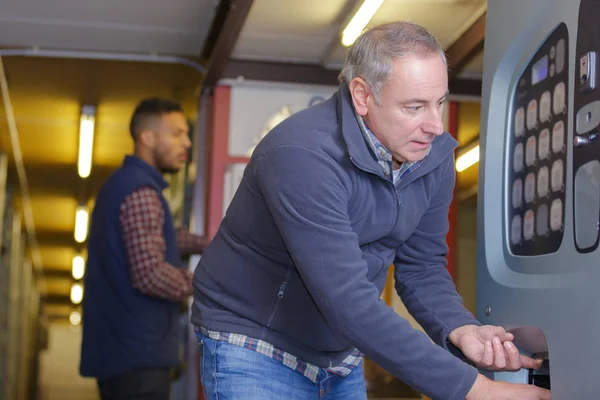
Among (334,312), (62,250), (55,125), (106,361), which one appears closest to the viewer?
(334,312)

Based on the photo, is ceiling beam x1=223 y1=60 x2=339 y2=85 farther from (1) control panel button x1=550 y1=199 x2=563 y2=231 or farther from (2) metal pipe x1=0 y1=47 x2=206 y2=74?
(1) control panel button x1=550 y1=199 x2=563 y2=231

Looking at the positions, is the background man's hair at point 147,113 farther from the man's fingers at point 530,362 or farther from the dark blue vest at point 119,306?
the man's fingers at point 530,362

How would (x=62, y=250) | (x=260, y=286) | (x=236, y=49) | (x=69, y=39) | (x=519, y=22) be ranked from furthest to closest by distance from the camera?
(x=62, y=250) < (x=69, y=39) < (x=236, y=49) < (x=260, y=286) < (x=519, y=22)

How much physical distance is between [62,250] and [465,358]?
12.8 meters

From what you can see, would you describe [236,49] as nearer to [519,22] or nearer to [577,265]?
[519,22]

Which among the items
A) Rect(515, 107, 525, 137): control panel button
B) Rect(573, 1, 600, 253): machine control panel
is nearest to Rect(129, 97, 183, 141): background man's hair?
Rect(515, 107, 525, 137): control panel button

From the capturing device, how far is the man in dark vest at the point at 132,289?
10.8 ft

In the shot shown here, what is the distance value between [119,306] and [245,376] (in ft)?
5.73

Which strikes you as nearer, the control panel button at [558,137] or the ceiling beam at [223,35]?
the control panel button at [558,137]

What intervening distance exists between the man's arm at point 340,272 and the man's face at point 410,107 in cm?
12

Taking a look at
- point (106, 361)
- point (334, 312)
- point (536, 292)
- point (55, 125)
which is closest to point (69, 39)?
point (106, 361)

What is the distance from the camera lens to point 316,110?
1.75 metres

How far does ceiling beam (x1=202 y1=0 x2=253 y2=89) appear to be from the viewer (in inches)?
121

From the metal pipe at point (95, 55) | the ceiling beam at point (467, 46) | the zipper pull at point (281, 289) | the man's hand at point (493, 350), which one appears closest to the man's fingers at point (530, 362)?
the man's hand at point (493, 350)
